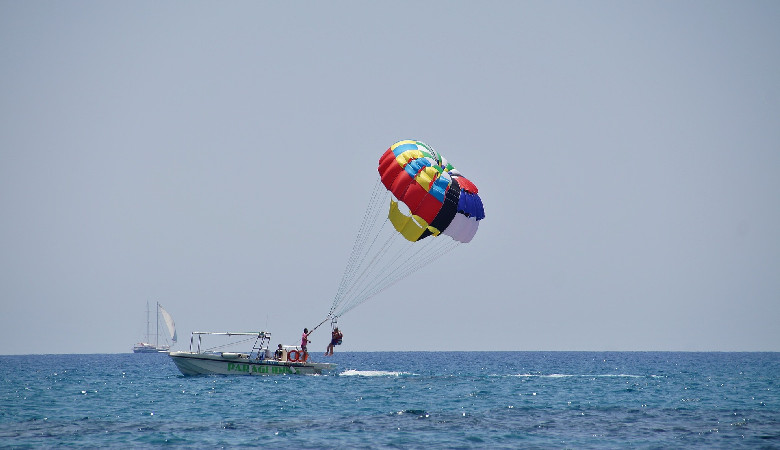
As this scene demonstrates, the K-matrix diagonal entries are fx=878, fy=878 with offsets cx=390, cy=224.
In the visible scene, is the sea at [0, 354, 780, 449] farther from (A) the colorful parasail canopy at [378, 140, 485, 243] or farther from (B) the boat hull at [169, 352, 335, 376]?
(A) the colorful parasail canopy at [378, 140, 485, 243]

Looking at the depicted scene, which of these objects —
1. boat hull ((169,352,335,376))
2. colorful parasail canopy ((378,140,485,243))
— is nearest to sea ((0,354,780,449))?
boat hull ((169,352,335,376))

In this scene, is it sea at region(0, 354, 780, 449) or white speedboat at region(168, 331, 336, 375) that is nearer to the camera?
sea at region(0, 354, 780, 449)

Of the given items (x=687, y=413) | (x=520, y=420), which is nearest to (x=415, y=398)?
(x=520, y=420)

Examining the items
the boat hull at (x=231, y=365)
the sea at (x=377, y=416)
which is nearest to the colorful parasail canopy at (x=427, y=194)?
the sea at (x=377, y=416)

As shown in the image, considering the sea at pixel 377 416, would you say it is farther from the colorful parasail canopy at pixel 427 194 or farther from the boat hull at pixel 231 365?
the colorful parasail canopy at pixel 427 194

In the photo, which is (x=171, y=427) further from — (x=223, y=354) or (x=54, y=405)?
(x=223, y=354)

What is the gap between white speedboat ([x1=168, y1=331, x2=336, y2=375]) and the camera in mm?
48500

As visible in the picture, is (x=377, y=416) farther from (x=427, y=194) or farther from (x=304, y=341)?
(x=304, y=341)

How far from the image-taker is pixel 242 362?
48.3m

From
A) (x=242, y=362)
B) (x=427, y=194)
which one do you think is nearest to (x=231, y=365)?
(x=242, y=362)

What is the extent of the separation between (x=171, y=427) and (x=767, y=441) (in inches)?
731

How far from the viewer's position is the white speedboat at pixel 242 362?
159 feet

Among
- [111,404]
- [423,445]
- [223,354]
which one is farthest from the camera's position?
[223,354]

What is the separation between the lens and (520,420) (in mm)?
31203
